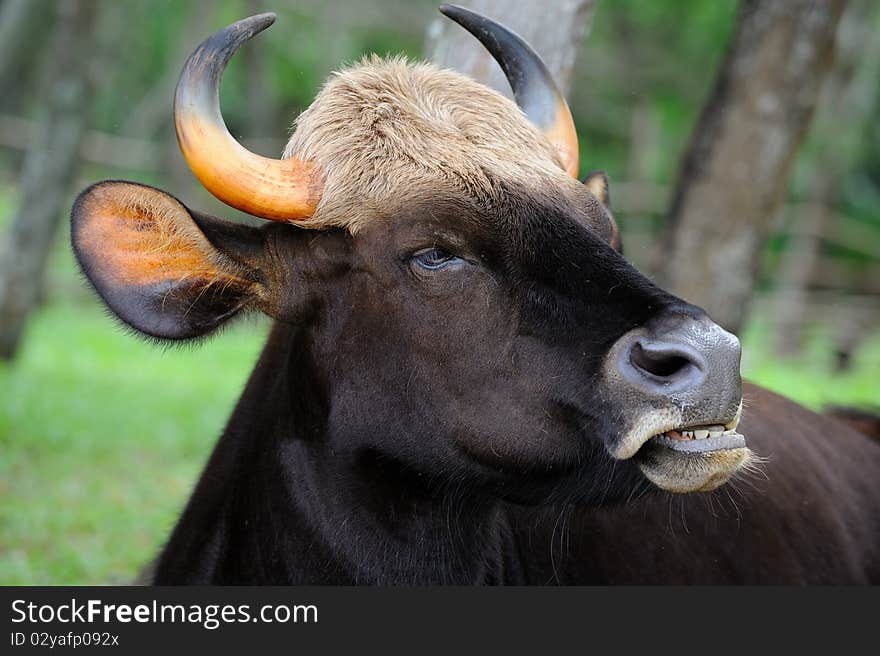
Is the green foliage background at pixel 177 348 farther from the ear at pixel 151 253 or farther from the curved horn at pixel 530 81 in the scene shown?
the curved horn at pixel 530 81

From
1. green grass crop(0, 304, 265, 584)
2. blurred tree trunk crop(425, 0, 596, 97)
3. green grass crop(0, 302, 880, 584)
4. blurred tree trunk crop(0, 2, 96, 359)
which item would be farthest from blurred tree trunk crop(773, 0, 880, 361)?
blurred tree trunk crop(425, 0, 596, 97)

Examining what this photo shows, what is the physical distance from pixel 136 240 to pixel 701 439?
1876mm

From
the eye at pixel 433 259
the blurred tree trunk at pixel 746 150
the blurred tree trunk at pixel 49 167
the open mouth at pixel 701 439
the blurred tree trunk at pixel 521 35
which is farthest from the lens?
the blurred tree trunk at pixel 49 167

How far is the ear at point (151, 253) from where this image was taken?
11.8 feet

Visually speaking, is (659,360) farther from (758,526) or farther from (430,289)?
(758,526)

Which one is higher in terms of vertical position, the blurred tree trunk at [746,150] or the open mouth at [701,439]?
the open mouth at [701,439]

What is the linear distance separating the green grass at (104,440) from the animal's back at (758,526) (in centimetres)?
137

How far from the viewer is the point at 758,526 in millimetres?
4742

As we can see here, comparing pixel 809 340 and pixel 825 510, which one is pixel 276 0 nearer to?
pixel 809 340

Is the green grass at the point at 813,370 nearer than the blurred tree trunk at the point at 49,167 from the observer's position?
No

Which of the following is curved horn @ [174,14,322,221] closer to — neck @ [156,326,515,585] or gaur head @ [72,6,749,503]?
gaur head @ [72,6,749,503]

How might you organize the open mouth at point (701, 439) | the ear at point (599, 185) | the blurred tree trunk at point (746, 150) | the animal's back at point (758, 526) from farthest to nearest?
the blurred tree trunk at point (746, 150) < the ear at point (599, 185) < the animal's back at point (758, 526) < the open mouth at point (701, 439)

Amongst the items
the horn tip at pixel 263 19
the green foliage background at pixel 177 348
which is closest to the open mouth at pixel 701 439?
the green foliage background at pixel 177 348

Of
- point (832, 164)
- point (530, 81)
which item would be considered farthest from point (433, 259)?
point (832, 164)
